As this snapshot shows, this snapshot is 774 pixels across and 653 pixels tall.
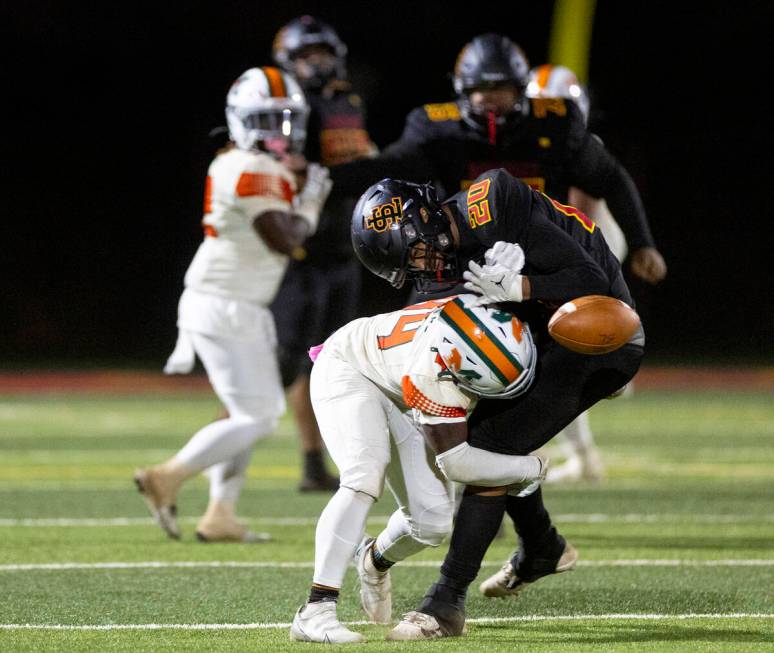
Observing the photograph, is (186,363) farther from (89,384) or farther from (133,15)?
(133,15)

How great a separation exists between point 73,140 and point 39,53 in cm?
133

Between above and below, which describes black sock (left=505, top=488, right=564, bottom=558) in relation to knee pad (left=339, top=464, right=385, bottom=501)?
below

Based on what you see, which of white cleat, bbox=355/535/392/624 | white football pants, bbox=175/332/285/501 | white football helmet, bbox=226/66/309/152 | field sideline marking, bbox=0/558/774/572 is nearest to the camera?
white cleat, bbox=355/535/392/624

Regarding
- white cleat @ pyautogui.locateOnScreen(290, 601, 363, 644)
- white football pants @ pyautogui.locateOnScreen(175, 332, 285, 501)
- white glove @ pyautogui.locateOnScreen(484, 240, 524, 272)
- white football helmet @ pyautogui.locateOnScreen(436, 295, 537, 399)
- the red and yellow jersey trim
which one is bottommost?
white football pants @ pyautogui.locateOnScreen(175, 332, 285, 501)

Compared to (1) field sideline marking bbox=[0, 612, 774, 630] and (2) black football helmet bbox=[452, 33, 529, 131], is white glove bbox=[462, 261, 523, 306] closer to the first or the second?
(1) field sideline marking bbox=[0, 612, 774, 630]

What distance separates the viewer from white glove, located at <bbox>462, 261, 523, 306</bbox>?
149 inches

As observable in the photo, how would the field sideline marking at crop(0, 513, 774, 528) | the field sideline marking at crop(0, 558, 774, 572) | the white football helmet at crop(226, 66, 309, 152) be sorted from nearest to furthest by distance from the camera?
the field sideline marking at crop(0, 558, 774, 572), the white football helmet at crop(226, 66, 309, 152), the field sideline marking at crop(0, 513, 774, 528)

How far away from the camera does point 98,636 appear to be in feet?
12.6

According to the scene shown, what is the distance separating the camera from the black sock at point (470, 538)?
391cm

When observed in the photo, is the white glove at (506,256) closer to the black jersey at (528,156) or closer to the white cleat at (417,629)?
the white cleat at (417,629)

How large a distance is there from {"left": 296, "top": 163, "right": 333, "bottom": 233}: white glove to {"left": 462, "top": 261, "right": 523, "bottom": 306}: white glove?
2.22 m

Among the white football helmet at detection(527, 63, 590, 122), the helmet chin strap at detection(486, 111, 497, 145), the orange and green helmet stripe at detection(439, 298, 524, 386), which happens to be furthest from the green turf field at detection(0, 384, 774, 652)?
the white football helmet at detection(527, 63, 590, 122)

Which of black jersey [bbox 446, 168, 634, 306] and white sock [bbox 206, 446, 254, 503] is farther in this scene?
white sock [bbox 206, 446, 254, 503]

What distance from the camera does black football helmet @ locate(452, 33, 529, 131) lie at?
5516 millimetres
